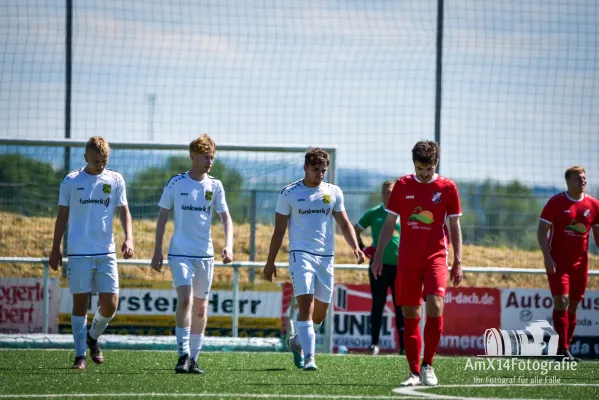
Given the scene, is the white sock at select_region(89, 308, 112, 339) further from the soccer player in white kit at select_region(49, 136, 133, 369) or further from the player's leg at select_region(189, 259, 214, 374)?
the player's leg at select_region(189, 259, 214, 374)

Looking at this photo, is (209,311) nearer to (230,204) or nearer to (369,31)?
(230,204)

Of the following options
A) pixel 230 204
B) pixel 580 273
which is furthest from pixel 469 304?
pixel 230 204

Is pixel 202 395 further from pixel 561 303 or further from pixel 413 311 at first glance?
pixel 561 303

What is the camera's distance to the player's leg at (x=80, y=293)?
34.9 feet

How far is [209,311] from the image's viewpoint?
A: 14.9 m

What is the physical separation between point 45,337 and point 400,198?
6.24 m

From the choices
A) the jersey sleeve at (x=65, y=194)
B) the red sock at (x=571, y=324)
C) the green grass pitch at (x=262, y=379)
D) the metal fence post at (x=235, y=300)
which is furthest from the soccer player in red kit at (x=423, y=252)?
the metal fence post at (x=235, y=300)

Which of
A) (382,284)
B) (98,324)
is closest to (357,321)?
(382,284)

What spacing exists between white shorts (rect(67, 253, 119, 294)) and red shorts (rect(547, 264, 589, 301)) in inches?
202

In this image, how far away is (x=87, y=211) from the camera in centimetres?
1065

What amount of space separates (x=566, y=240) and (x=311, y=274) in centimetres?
382

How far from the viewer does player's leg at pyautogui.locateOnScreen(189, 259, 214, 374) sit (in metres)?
10.2

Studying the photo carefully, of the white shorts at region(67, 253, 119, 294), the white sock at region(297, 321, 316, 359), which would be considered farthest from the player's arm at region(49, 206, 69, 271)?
the white sock at region(297, 321, 316, 359)

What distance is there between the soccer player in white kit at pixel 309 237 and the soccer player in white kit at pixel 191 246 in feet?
2.17
